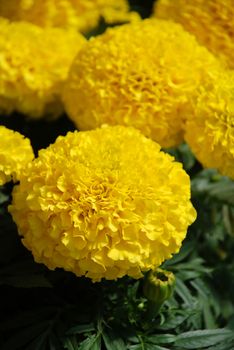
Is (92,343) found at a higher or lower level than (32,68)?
lower

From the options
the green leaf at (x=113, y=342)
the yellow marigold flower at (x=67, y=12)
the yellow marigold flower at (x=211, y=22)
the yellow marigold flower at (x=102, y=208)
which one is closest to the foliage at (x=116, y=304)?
the green leaf at (x=113, y=342)

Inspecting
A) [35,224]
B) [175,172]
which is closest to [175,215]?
[175,172]

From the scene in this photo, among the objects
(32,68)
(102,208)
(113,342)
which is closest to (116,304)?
(113,342)

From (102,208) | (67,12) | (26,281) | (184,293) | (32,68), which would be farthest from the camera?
(67,12)

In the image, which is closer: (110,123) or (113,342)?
(113,342)

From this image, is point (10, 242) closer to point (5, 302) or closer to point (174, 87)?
point (5, 302)

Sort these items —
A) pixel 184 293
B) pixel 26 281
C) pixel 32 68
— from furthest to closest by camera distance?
pixel 32 68 < pixel 184 293 < pixel 26 281

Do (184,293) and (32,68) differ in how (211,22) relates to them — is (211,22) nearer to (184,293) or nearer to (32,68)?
(32,68)

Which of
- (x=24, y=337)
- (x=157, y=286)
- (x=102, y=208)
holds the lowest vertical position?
(x=24, y=337)
